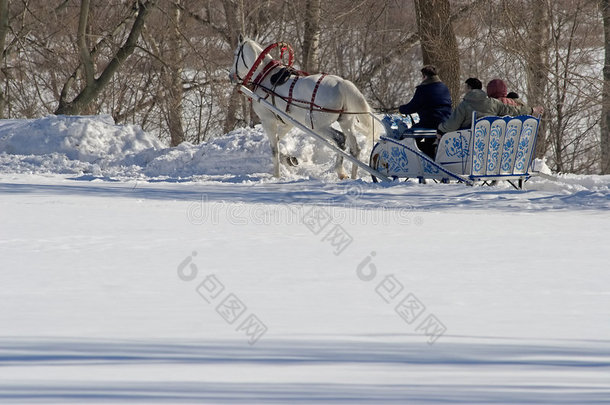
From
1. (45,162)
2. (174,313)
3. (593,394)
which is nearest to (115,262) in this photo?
(174,313)

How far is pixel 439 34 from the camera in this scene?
1700 cm

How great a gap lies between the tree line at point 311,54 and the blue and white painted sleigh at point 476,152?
19.7 feet

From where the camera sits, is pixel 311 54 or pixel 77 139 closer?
pixel 77 139

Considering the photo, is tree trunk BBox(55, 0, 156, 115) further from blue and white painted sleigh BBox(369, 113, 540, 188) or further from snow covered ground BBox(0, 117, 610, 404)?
blue and white painted sleigh BBox(369, 113, 540, 188)

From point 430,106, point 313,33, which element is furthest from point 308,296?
point 313,33

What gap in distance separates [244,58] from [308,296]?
29.4ft

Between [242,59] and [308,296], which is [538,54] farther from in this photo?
[308,296]

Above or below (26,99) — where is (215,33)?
above

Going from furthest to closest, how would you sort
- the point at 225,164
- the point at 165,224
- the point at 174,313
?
the point at 225,164 → the point at 165,224 → the point at 174,313

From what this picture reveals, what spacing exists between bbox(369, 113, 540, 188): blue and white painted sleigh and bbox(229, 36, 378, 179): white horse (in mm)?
1713

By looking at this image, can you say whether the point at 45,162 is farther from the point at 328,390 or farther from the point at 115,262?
the point at 328,390

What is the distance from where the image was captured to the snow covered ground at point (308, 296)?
136 inches

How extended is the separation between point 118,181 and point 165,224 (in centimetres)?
495

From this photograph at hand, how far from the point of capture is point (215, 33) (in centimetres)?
2797
